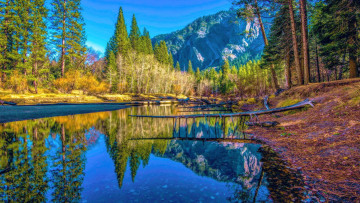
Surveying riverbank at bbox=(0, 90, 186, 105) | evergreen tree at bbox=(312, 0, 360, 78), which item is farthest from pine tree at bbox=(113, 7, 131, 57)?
evergreen tree at bbox=(312, 0, 360, 78)

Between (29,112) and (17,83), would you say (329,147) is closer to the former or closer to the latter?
(29,112)

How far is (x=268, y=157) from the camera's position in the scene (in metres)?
5.54

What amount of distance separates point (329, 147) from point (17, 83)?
37857 millimetres

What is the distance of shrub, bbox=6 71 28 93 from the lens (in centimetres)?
2705

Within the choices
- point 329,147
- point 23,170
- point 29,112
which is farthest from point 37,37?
point 329,147

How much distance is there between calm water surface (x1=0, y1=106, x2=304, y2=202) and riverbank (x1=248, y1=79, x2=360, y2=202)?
1.51 feet

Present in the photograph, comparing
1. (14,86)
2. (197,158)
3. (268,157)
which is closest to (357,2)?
(268,157)

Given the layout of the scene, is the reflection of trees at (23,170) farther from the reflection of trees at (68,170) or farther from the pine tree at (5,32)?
the pine tree at (5,32)

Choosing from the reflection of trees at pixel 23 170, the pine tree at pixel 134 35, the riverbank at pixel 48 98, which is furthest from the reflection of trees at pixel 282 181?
the pine tree at pixel 134 35

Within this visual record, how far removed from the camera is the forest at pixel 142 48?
14031 mm

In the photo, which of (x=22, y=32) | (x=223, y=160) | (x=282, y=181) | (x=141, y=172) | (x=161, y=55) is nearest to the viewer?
(x=282, y=181)

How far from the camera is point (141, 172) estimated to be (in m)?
5.05

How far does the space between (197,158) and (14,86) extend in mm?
34850

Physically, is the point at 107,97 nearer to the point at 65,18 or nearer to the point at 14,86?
the point at 14,86
